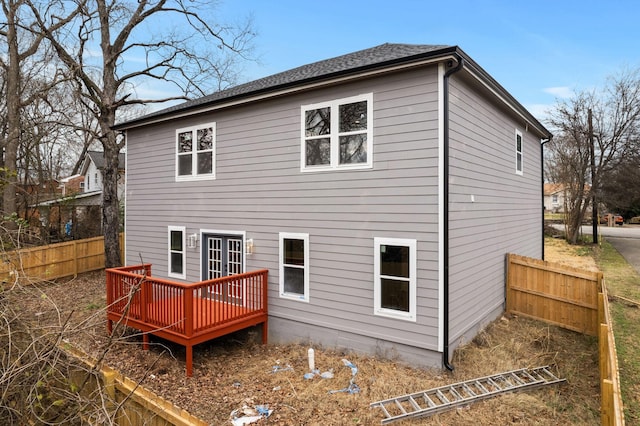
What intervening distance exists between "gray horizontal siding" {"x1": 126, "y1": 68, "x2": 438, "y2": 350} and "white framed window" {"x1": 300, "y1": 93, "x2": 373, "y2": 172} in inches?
5.4

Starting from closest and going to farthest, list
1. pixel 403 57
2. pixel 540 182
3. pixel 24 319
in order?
pixel 24 319 < pixel 403 57 < pixel 540 182

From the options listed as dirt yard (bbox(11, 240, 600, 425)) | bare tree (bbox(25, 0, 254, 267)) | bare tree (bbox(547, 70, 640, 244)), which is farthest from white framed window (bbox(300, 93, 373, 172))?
bare tree (bbox(547, 70, 640, 244))

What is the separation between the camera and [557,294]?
791cm

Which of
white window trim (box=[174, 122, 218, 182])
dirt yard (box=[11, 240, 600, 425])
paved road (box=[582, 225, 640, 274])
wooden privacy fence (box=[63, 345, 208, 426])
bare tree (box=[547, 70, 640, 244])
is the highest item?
bare tree (box=[547, 70, 640, 244])

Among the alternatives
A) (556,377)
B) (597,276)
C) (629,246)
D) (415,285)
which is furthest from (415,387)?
(629,246)

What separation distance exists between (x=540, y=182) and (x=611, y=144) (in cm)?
1380

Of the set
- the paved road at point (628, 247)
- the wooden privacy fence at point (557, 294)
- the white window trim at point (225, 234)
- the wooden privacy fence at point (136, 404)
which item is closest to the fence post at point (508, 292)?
the wooden privacy fence at point (557, 294)

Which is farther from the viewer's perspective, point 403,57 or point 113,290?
point 113,290

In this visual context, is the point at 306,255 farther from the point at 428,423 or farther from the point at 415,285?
the point at 428,423

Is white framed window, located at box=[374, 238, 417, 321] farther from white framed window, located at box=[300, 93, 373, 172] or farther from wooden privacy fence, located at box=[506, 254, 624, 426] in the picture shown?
wooden privacy fence, located at box=[506, 254, 624, 426]

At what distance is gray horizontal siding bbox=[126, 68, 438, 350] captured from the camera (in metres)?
6.01

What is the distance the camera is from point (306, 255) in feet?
23.9

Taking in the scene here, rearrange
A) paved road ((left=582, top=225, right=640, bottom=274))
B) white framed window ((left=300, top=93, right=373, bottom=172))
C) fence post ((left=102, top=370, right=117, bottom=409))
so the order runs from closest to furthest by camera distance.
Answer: fence post ((left=102, top=370, right=117, bottom=409)), white framed window ((left=300, top=93, right=373, bottom=172)), paved road ((left=582, top=225, right=640, bottom=274))

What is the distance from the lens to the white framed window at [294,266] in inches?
287
